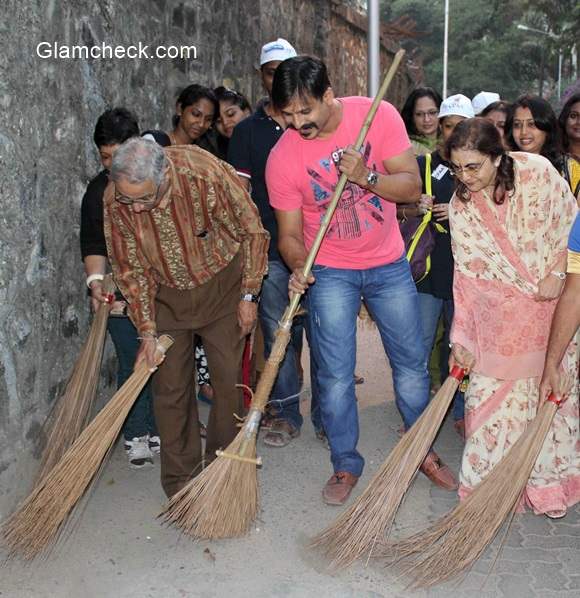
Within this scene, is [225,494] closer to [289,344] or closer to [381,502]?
[381,502]

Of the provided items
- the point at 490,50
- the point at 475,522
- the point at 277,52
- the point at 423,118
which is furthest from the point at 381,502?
the point at 490,50

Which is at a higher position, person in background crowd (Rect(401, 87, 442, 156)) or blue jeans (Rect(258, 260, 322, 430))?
person in background crowd (Rect(401, 87, 442, 156))

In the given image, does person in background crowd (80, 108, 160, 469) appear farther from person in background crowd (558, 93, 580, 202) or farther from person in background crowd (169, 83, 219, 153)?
person in background crowd (558, 93, 580, 202)

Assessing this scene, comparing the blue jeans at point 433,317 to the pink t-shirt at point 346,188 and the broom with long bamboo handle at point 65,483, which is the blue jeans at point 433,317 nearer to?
the pink t-shirt at point 346,188

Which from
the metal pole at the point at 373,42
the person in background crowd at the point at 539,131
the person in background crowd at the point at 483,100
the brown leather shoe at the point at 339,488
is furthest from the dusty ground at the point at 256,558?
the metal pole at the point at 373,42

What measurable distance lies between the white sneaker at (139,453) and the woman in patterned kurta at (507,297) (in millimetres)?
1511

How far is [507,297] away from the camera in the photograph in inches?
127

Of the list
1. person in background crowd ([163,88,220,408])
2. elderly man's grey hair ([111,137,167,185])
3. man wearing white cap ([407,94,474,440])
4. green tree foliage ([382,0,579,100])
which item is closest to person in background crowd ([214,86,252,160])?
person in background crowd ([163,88,220,408])

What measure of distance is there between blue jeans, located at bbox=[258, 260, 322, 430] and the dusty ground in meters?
0.50

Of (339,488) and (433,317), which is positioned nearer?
(339,488)

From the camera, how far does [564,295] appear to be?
9.68ft

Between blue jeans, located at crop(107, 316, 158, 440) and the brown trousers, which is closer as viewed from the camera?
the brown trousers

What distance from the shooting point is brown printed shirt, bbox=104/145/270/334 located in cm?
321

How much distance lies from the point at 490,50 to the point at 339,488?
44.1 metres
